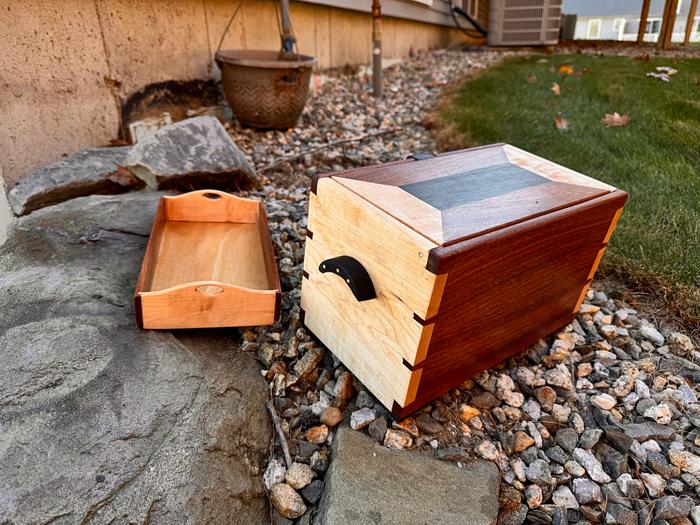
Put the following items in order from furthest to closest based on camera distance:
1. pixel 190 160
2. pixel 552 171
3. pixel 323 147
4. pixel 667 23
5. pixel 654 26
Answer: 1. pixel 654 26
2. pixel 667 23
3. pixel 323 147
4. pixel 190 160
5. pixel 552 171

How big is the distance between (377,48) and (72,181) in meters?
2.72

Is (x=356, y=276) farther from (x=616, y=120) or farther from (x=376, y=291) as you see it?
(x=616, y=120)

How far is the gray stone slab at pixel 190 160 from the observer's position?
2145mm

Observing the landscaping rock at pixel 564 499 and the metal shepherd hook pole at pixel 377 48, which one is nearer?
the landscaping rock at pixel 564 499

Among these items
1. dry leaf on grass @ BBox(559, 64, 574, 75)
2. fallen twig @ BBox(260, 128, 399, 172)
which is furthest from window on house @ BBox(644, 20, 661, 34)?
fallen twig @ BBox(260, 128, 399, 172)

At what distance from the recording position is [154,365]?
1.26 m

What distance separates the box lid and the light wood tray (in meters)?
0.42

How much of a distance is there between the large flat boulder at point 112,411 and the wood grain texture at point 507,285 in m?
0.45

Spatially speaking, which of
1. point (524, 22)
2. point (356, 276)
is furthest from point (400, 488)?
point (524, 22)

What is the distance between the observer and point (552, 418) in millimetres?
1370

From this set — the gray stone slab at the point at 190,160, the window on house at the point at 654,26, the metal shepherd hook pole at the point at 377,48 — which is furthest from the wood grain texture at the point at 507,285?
the window on house at the point at 654,26

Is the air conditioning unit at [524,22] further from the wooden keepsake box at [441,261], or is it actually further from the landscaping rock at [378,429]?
the landscaping rock at [378,429]

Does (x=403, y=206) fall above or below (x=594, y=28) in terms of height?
below

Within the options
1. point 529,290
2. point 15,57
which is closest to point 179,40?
point 15,57
